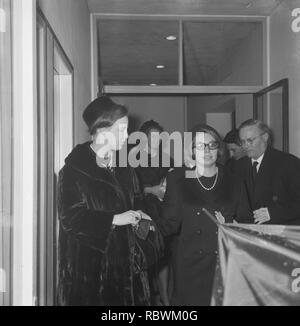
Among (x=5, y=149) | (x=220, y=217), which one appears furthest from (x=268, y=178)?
(x=5, y=149)

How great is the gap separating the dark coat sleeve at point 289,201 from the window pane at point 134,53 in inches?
64.6

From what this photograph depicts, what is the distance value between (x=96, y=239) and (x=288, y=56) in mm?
2603

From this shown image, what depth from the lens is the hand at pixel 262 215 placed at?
2.37m

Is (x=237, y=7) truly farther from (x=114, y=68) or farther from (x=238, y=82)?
(x=114, y=68)

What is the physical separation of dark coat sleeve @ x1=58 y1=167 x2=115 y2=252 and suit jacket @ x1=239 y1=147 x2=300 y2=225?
1034 mm

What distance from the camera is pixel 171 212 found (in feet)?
6.91

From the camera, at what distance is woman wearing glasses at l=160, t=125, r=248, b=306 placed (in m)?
2.05

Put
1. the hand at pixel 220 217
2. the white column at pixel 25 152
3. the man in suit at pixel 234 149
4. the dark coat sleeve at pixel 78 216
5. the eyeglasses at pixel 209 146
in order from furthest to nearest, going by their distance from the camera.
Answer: the man in suit at pixel 234 149
the eyeglasses at pixel 209 146
the hand at pixel 220 217
the dark coat sleeve at pixel 78 216
the white column at pixel 25 152

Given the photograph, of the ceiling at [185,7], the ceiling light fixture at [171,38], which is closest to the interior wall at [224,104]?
the ceiling light fixture at [171,38]

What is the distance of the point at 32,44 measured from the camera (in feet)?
5.20

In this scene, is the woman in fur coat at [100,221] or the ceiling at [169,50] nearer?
the woman in fur coat at [100,221]

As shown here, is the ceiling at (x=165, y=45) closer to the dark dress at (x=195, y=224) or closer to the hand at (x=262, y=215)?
the hand at (x=262, y=215)
